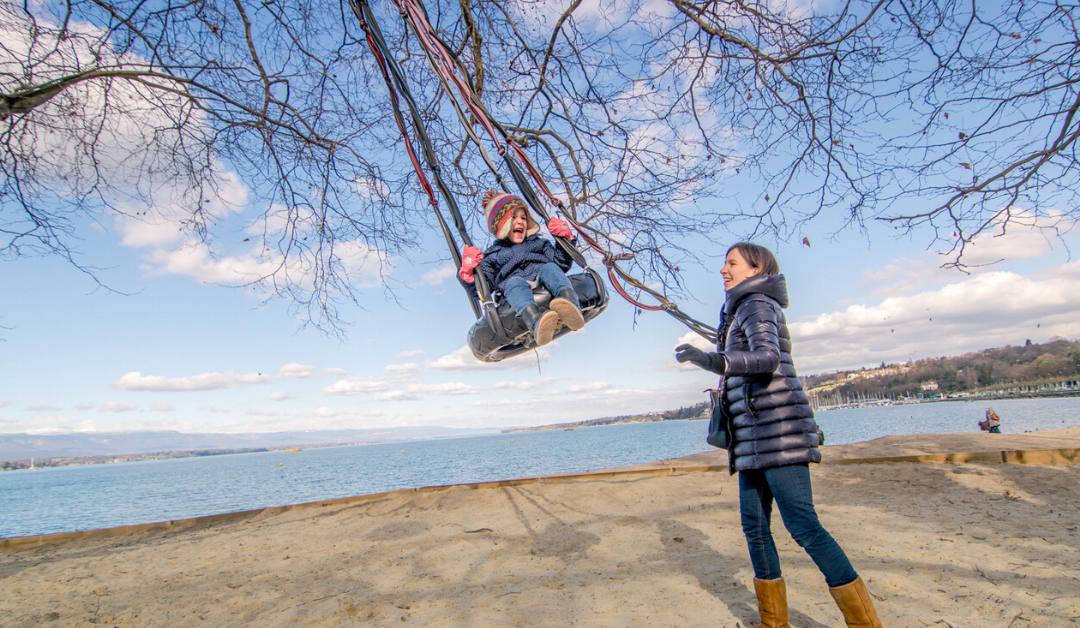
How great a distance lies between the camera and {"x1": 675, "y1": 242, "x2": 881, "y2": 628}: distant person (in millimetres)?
2035

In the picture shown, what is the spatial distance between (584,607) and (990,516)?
10.1 feet

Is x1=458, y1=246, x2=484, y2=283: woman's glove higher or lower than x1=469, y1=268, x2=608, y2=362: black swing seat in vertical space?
higher

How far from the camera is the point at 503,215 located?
14.1ft

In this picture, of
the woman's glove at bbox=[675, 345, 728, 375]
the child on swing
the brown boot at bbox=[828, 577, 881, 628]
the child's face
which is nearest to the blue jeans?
the child on swing

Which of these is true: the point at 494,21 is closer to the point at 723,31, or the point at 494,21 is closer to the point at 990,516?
the point at 723,31

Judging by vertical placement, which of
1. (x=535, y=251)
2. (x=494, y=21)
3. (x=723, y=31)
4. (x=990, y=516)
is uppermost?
(x=494, y=21)

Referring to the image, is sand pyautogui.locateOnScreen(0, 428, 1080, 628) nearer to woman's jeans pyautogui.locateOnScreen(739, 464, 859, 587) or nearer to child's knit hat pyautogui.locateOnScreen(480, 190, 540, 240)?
woman's jeans pyautogui.locateOnScreen(739, 464, 859, 587)

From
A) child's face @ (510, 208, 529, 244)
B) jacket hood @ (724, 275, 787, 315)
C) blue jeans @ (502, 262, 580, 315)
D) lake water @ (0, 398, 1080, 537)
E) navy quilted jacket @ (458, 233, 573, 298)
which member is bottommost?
lake water @ (0, 398, 1080, 537)

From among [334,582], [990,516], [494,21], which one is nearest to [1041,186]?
[990,516]

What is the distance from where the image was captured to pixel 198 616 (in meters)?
3.03

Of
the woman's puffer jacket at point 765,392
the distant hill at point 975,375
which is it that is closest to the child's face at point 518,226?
the woman's puffer jacket at point 765,392

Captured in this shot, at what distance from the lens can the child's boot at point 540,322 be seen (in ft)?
10.9

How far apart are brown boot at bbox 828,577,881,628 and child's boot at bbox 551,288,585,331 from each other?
2.01m

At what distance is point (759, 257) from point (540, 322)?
1.36m
